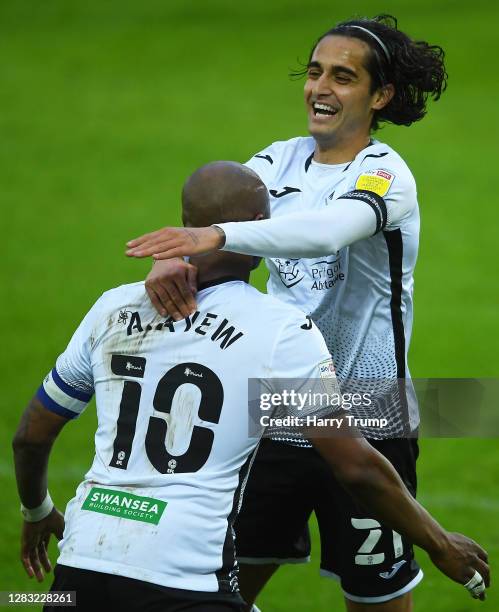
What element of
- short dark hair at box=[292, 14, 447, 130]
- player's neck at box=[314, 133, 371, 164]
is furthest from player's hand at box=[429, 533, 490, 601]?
short dark hair at box=[292, 14, 447, 130]

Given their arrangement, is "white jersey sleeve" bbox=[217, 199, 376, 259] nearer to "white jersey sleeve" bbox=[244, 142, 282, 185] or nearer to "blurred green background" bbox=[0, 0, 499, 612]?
"white jersey sleeve" bbox=[244, 142, 282, 185]

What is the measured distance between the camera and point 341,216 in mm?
4297

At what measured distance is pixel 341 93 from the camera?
4.94 metres

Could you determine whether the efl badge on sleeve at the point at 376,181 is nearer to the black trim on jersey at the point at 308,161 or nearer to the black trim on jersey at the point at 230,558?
the black trim on jersey at the point at 308,161

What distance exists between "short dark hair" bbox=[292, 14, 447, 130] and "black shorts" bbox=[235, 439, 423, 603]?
4.49ft

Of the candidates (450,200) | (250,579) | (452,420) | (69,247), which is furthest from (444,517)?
(450,200)

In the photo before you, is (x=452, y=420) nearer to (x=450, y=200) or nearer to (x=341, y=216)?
(x=341, y=216)

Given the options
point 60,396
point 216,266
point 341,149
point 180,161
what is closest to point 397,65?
point 341,149

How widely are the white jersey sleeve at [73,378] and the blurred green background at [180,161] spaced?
213cm

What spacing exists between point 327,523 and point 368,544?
0.67 feet

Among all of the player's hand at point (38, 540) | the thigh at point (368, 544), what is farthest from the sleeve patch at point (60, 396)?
the thigh at point (368, 544)

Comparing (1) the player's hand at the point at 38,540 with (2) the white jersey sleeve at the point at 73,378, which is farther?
(1) the player's hand at the point at 38,540

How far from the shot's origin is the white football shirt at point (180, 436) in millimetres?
3660

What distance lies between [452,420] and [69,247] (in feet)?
25.0
